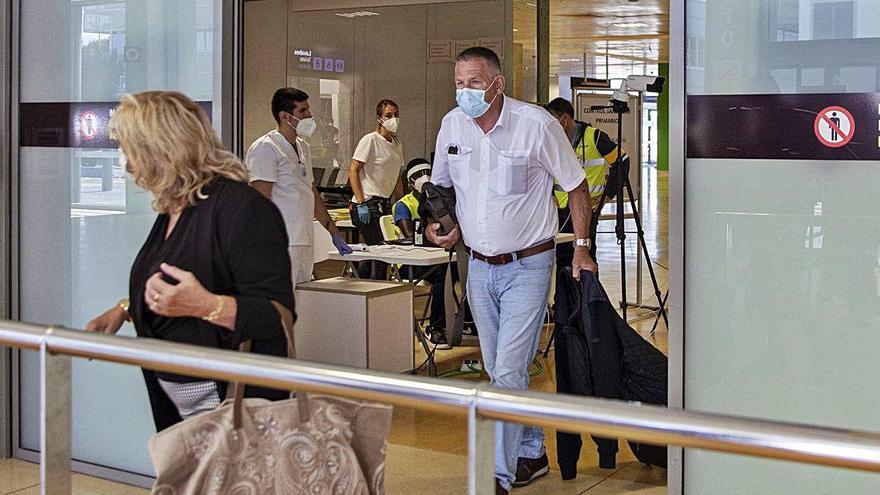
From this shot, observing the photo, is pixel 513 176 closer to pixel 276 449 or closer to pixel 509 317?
pixel 509 317

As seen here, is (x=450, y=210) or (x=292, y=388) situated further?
(x=450, y=210)

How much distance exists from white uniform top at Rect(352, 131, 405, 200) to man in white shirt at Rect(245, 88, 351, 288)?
9.73ft

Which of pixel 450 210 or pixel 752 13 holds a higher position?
pixel 752 13

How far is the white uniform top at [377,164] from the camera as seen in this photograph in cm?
914

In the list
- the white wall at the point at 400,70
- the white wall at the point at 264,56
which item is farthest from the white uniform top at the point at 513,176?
the white wall at the point at 400,70

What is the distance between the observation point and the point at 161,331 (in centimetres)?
266

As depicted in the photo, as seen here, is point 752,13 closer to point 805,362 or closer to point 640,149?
point 805,362

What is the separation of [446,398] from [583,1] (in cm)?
1336

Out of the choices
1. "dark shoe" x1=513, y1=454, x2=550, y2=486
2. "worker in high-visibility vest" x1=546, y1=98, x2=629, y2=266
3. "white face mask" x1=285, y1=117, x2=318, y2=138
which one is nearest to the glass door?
"white face mask" x1=285, y1=117, x2=318, y2=138

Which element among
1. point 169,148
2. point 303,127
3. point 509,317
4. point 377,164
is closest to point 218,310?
point 169,148

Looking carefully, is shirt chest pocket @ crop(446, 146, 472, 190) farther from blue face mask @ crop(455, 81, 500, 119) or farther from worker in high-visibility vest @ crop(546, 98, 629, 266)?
worker in high-visibility vest @ crop(546, 98, 629, 266)

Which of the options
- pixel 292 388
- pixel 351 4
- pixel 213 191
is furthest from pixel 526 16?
pixel 292 388

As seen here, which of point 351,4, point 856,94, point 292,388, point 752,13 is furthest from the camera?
point 351,4

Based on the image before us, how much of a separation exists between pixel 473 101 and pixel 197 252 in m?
1.90
